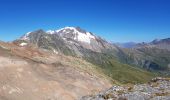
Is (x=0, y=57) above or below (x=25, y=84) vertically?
above

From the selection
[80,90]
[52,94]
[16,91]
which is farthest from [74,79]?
[16,91]

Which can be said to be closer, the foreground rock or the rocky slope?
the foreground rock

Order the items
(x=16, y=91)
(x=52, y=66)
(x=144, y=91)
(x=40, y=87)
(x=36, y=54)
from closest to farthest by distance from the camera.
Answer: (x=144, y=91) < (x=16, y=91) < (x=40, y=87) < (x=52, y=66) < (x=36, y=54)

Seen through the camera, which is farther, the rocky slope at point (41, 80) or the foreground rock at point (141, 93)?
the rocky slope at point (41, 80)

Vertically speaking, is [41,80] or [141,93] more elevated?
[41,80]

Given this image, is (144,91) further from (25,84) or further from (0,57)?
(0,57)

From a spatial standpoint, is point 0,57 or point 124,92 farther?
point 0,57

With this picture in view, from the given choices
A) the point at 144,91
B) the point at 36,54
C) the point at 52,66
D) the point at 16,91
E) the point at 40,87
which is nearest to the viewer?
the point at 144,91

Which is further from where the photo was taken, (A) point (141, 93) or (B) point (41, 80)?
(B) point (41, 80)
